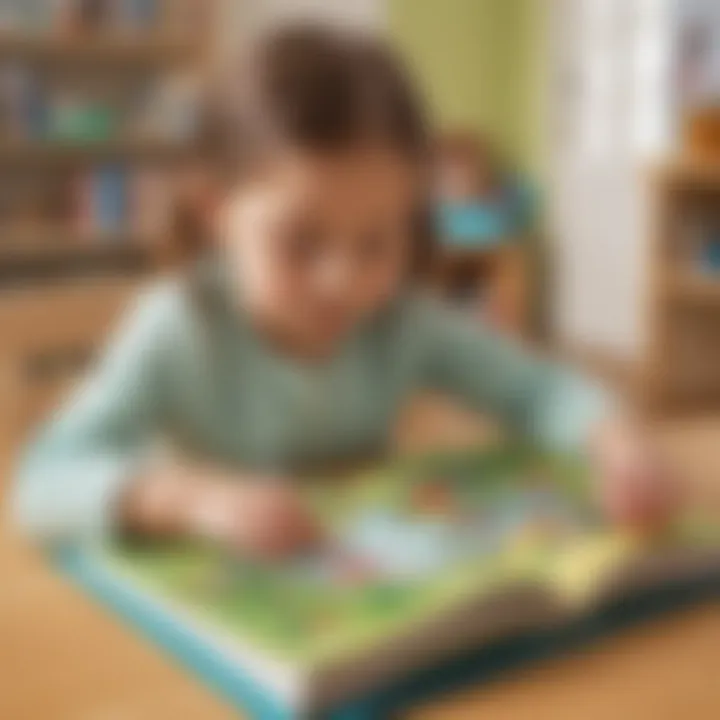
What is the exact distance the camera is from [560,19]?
378cm

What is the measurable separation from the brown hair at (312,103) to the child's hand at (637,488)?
241mm

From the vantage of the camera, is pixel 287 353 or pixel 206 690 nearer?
pixel 206 690

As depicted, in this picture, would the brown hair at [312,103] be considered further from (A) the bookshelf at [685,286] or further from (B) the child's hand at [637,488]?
(A) the bookshelf at [685,286]

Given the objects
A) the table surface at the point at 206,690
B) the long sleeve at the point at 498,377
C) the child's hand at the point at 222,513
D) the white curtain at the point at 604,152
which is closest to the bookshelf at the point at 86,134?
the white curtain at the point at 604,152

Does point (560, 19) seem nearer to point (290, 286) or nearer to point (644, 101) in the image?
point (644, 101)

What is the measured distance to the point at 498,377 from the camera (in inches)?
38.0

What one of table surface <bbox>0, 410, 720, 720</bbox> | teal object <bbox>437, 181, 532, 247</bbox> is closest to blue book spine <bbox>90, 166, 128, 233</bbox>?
teal object <bbox>437, 181, 532, 247</bbox>

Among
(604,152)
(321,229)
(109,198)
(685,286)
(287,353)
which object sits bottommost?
(685,286)

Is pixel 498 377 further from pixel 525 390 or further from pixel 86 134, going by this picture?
pixel 86 134

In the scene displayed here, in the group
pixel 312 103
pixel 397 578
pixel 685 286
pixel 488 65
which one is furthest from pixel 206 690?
pixel 488 65

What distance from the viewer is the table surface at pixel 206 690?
1.50 feet

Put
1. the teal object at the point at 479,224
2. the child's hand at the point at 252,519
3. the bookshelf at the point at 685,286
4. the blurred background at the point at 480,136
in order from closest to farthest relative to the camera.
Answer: the child's hand at the point at 252,519, the bookshelf at the point at 685,286, the blurred background at the point at 480,136, the teal object at the point at 479,224

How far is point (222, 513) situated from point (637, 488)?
225 mm

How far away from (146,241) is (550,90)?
4.41ft
